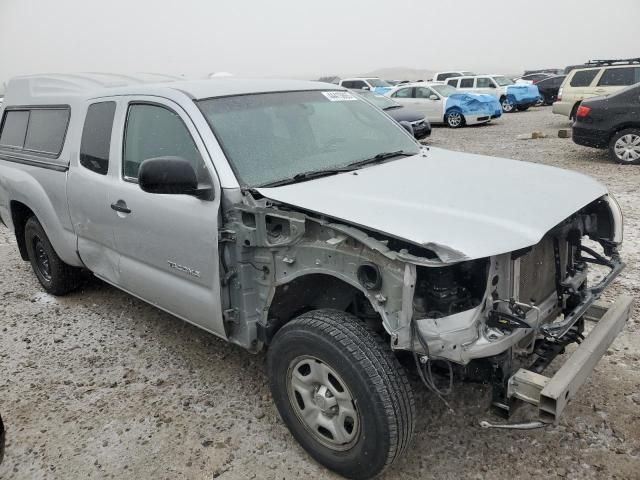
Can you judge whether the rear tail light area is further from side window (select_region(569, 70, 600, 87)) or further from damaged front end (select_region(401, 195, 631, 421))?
damaged front end (select_region(401, 195, 631, 421))

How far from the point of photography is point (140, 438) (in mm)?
2998

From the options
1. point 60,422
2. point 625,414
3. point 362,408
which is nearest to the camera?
point 362,408

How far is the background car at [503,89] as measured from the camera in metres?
22.1

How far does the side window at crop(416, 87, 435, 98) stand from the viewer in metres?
18.0

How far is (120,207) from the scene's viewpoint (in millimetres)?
3520

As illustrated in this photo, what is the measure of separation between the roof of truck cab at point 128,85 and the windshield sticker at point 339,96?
90 millimetres

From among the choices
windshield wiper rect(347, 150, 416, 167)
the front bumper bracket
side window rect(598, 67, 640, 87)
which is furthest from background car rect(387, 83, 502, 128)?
the front bumper bracket

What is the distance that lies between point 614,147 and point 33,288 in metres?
9.34

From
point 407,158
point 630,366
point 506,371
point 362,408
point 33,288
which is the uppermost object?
point 407,158

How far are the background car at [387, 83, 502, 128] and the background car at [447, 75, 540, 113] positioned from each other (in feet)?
13.4

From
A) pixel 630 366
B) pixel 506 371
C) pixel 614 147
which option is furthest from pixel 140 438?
pixel 614 147

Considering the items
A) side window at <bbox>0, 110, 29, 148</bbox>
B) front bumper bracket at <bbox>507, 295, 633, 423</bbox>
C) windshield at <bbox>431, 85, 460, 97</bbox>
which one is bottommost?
windshield at <bbox>431, 85, 460, 97</bbox>

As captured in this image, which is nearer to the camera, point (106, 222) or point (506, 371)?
point (506, 371)

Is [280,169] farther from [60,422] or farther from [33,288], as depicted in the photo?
[33,288]
